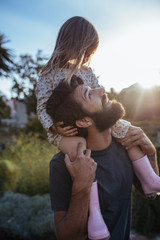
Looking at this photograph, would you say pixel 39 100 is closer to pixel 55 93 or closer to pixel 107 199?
pixel 55 93

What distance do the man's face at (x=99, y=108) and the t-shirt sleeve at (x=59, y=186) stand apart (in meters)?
0.44

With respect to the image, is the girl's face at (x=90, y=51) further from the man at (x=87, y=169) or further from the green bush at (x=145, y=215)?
the green bush at (x=145, y=215)

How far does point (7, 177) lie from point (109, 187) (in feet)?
14.0

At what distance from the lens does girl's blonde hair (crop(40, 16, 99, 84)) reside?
6.73 feet

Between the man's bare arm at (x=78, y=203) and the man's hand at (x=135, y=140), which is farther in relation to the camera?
the man's hand at (x=135, y=140)

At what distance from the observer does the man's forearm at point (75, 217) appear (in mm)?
1425

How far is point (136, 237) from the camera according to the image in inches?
153

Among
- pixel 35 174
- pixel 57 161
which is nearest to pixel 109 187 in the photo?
pixel 57 161

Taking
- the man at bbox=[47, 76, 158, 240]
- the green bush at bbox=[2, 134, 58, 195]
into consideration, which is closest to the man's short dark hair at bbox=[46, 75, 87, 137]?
the man at bbox=[47, 76, 158, 240]

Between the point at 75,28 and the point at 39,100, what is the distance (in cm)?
77

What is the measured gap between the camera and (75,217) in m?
1.42

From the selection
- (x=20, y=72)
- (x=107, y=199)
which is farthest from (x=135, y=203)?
(x=20, y=72)

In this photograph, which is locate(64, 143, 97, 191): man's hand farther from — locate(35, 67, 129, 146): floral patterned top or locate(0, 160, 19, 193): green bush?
locate(0, 160, 19, 193): green bush

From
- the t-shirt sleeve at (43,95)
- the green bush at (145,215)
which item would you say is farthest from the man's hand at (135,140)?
the green bush at (145,215)
